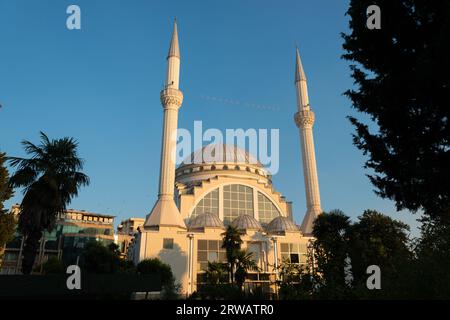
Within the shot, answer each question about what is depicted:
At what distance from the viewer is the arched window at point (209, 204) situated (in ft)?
157

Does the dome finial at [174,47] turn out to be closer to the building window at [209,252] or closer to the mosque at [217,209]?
the mosque at [217,209]

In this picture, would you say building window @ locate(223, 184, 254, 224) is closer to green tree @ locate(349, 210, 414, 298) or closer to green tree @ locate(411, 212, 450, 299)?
green tree @ locate(349, 210, 414, 298)

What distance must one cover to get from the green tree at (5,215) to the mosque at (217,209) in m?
19.9

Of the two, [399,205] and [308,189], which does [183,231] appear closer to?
[308,189]

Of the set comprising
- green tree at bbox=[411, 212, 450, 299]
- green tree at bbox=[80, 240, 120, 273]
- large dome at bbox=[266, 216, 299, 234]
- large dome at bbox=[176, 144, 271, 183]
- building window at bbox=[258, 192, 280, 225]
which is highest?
large dome at bbox=[176, 144, 271, 183]

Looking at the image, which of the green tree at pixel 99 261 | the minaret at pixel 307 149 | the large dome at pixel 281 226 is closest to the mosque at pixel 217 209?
the minaret at pixel 307 149

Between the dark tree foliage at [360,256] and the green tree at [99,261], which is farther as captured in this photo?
the green tree at [99,261]

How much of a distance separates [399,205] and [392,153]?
7.16 feet

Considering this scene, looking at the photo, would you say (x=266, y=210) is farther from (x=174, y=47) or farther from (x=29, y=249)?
(x=29, y=249)

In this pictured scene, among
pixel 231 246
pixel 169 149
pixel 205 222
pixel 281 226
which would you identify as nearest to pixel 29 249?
pixel 231 246

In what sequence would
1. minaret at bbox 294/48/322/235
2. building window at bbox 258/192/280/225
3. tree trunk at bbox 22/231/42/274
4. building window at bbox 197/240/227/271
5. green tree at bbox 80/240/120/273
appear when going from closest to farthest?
tree trunk at bbox 22/231/42/274 → green tree at bbox 80/240/120/273 → building window at bbox 197/240/227/271 → minaret at bbox 294/48/322/235 → building window at bbox 258/192/280/225

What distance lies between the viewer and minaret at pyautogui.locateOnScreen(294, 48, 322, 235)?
47.5 metres

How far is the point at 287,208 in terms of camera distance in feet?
174

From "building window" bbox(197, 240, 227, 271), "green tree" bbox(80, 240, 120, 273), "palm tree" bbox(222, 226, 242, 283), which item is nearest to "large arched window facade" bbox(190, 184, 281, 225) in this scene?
"building window" bbox(197, 240, 227, 271)
